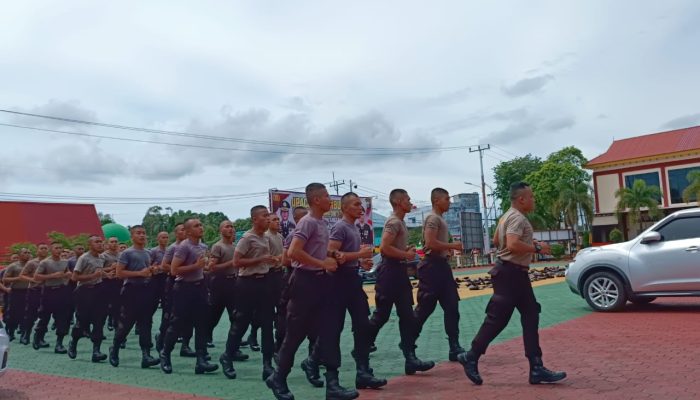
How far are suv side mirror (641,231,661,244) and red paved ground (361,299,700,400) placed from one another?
4.87ft

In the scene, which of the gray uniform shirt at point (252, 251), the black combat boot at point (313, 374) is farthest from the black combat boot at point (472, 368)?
the gray uniform shirt at point (252, 251)

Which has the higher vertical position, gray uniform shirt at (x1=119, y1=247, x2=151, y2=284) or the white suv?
gray uniform shirt at (x1=119, y1=247, x2=151, y2=284)

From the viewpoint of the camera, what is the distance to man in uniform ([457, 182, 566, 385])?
5816 millimetres

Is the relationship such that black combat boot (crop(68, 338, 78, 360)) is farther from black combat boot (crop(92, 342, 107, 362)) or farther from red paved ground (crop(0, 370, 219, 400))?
red paved ground (crop(0, 370, 219, 400))

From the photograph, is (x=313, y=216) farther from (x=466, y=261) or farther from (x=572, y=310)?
(x=466, y=261)

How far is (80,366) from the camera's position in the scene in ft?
28.3

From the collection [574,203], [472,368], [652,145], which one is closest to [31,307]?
[472,368]

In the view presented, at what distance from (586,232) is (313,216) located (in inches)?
1967

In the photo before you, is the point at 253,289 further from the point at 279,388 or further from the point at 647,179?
the point at 647,179

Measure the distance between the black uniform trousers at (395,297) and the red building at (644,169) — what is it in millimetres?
42507

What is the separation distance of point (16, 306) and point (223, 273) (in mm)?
6555

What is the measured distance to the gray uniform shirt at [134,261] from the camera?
8.37 metres

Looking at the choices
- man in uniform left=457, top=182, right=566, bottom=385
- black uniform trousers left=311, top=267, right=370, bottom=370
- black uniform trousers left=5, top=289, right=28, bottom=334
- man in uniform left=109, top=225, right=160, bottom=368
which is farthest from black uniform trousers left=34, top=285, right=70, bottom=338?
man in uniform left=457, top=182, right=566, bottom=385

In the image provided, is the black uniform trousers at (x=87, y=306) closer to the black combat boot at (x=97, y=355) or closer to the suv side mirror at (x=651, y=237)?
the black combat boot at (x=97, y=355)
